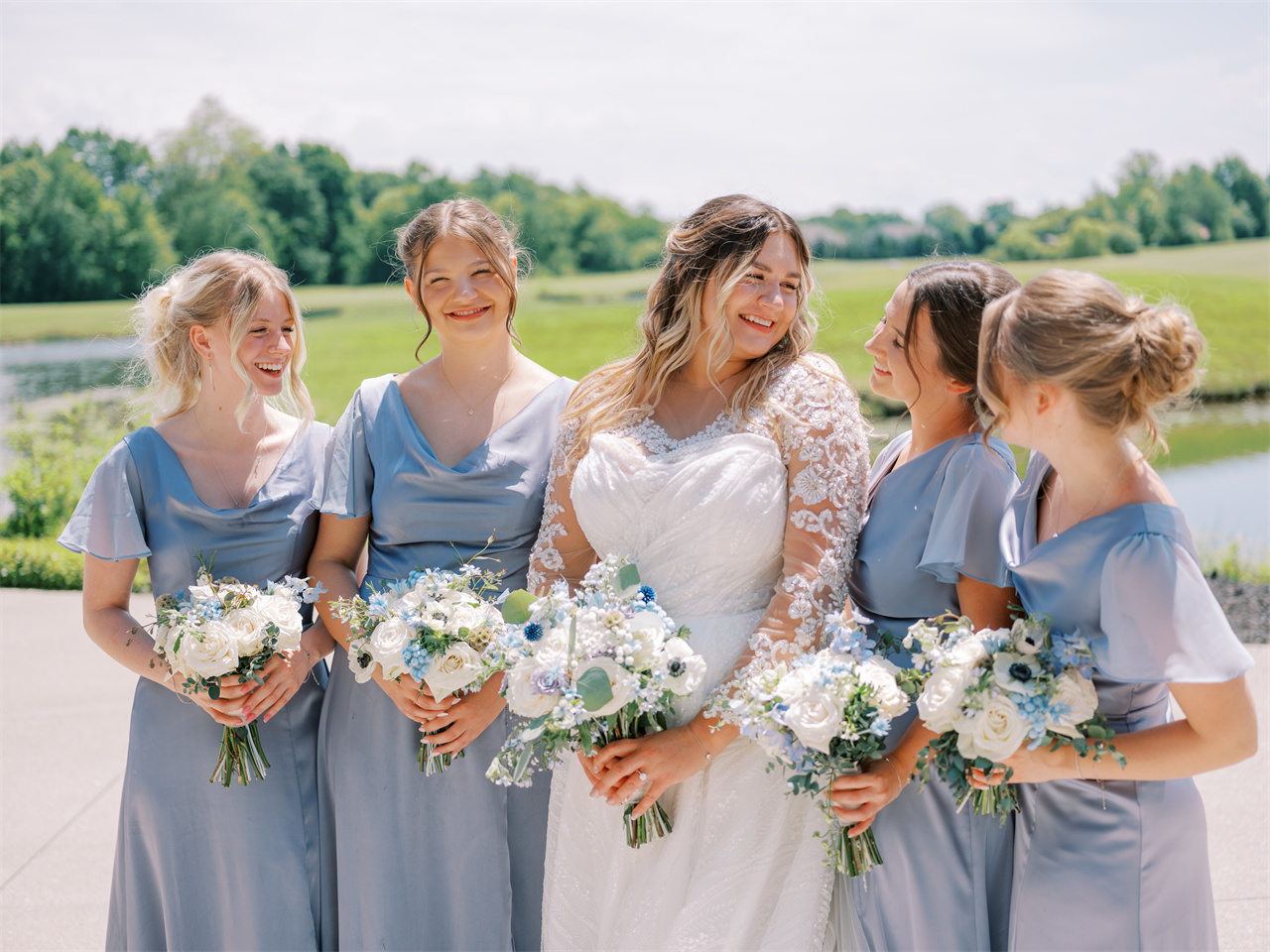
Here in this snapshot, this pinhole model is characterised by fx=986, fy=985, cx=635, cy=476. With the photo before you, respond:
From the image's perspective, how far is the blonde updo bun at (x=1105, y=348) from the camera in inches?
94.6

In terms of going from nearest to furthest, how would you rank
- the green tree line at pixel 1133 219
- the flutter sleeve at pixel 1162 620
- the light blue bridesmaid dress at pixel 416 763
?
the flutter sleeve at pixel 1162 620, the light blue bridesmaid dress at pixel 416 763, the green tree line at pixel 1133 219

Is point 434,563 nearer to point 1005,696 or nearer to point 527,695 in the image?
point 527,695

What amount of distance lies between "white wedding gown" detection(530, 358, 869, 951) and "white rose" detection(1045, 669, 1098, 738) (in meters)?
0.77

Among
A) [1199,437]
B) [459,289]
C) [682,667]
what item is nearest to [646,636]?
[682,667]

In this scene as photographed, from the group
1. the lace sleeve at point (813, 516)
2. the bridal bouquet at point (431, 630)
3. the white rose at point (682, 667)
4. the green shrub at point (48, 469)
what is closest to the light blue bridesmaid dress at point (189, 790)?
the bridal bouquet at point (431, 630)

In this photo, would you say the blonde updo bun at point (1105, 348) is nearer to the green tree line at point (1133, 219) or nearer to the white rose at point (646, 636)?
the white rose at point (646, 636)

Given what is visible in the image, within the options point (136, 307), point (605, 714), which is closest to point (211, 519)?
point (136, 307)

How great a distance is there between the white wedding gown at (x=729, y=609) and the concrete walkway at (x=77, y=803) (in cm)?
174

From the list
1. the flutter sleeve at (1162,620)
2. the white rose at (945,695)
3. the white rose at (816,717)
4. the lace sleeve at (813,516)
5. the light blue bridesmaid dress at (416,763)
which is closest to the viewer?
the flutter sleeve at (1162,620)

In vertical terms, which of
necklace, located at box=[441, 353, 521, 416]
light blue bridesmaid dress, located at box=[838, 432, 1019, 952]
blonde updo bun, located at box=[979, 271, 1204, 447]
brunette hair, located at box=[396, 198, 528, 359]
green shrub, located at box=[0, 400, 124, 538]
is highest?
brunette hair, located at box=[396, 198, 528, 359]

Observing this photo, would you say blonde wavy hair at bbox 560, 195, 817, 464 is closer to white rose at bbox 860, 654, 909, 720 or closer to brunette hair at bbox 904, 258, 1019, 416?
brunette hair at bbox 904, 258, 1019, 416

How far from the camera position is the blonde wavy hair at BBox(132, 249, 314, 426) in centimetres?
366

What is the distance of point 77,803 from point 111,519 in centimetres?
377

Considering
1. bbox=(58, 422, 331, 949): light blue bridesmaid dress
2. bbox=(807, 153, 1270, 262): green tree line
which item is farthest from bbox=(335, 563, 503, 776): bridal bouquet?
bbox=(807, 153, 1270, 262): green tree line
